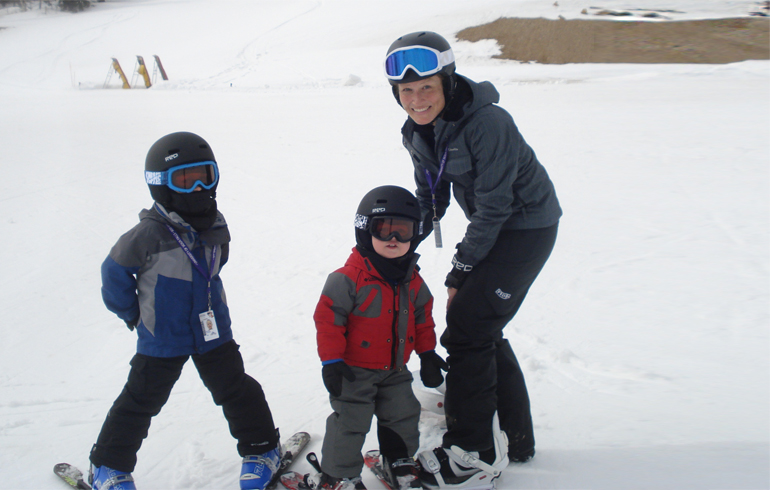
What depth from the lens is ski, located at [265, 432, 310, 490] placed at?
247 centimetres

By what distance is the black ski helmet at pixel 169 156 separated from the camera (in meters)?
2.20

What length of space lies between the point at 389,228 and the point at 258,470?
4.21 ft

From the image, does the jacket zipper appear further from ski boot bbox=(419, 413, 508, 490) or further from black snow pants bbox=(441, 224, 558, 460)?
ski boot bbox=(419, 413, 508, 490)

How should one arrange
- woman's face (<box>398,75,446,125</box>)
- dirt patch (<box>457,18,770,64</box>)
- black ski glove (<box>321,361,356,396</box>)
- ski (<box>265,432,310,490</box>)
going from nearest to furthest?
1. black ski glove (<box>321,361,356,396</box>)
2. woman's face (<box>398,75,446,125</box>)
3. ski (<box>265,432,310,490</box>)
4. dirt patch (<box>457,18,770,64</box>)

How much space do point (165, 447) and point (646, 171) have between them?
6.55 m

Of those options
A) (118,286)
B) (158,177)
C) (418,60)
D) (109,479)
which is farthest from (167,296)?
(418,60)

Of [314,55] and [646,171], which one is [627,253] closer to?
[646,171]

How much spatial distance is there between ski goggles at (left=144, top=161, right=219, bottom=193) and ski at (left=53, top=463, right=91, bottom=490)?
1450mm

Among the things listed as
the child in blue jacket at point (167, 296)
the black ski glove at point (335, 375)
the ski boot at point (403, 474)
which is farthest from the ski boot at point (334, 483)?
the black ski glove at point (335, 375)

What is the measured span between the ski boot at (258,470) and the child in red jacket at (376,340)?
21 cm

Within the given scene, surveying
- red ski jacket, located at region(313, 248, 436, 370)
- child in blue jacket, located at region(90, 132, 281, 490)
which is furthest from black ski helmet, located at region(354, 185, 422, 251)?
child in blue jacket, located at region(90, 132, 281, 490)

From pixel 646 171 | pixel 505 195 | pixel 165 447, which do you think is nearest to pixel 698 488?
pixel 505 195

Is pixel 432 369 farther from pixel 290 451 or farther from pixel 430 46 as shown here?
pixel 430 46

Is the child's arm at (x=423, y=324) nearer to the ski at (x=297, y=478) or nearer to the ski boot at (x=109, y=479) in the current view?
the ski at (x=297, y=478)
